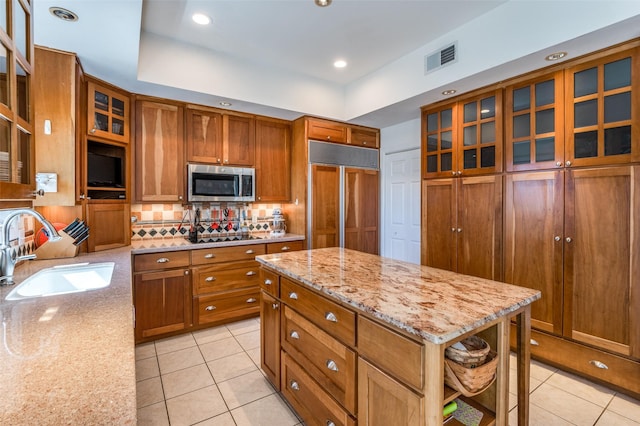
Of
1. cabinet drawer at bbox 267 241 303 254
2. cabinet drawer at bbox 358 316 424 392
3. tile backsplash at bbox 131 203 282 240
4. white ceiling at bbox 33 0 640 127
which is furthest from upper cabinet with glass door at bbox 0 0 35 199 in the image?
cabinet drawer at bbox 267 241 303 254

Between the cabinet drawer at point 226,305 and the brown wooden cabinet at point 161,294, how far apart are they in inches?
Answer: 4.6

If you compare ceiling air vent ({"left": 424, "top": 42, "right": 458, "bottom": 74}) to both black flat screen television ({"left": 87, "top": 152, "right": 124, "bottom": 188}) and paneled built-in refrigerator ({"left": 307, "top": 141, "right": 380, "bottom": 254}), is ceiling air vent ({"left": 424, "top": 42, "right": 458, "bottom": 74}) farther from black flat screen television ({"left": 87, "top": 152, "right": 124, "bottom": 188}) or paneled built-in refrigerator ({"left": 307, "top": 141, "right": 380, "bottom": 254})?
black flat screen television ({"left": 87, "top": 152, "right": 124, "bottom": 188})

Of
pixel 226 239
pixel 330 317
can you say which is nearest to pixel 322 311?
pixel 330 317

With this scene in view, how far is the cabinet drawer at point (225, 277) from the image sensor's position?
3139mm

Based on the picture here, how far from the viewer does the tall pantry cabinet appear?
209 centimetres

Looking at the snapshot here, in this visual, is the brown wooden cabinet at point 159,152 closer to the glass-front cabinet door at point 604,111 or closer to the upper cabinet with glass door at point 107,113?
the upper cabinet with glass door at point 107,113

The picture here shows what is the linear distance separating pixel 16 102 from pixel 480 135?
131 inches

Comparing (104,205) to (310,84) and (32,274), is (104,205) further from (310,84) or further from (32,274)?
(310,84)

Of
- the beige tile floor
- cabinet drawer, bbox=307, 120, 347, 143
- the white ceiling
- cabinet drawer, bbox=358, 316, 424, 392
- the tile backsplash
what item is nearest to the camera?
cabinet drawer, bbox=358, 316, 424, 392

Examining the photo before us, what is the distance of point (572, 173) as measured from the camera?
234cm

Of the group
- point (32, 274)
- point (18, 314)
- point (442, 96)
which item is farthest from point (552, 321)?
point (32, 274)

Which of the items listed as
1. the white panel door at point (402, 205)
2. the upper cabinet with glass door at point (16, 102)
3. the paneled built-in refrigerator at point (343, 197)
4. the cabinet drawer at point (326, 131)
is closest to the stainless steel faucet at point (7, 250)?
the upper cabinet with glass door at point (16, 102)

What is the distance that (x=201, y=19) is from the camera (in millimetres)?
2510

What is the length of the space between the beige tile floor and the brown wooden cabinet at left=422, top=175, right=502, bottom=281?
0.93m
